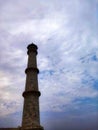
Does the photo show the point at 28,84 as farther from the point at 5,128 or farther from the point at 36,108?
the point at 5,128

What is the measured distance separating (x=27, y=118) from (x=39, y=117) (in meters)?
1.18

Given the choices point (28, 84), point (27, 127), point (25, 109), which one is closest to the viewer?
point (27, 127)

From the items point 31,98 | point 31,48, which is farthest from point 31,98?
point 31,48

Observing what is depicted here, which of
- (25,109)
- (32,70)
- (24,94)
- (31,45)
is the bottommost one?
(25,109)

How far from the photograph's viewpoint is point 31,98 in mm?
16969

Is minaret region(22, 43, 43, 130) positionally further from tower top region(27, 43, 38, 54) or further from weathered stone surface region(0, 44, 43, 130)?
tower top region(27, 43, 38, 54)

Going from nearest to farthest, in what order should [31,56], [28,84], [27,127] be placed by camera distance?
1. [27,127]
2. [28,84]
3. [31,56]

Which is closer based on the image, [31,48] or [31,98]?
[31,98]

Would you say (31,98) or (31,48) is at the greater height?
(31,48)

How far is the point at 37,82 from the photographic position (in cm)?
1836

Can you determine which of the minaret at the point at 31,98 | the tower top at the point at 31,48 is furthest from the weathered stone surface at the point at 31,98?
the tower top at the point at 31,48

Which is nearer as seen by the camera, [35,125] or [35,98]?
[35,125]

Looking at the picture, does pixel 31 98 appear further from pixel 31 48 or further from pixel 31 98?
pixel 31 48

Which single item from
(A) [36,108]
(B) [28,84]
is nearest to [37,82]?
(B) [28,84]
